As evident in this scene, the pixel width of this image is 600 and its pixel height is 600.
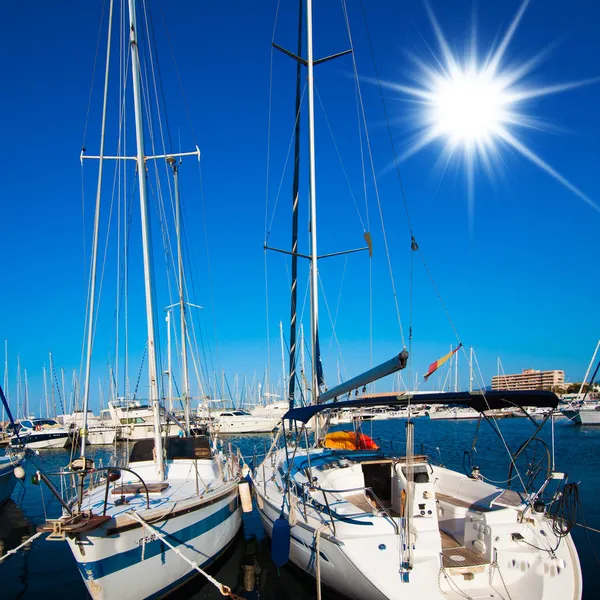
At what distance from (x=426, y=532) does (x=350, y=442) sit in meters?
8.49

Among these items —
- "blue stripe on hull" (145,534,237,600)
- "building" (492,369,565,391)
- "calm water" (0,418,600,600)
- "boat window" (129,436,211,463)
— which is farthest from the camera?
"building" (492,369,565,391)

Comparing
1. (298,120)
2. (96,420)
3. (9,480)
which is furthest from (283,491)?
(96,420)

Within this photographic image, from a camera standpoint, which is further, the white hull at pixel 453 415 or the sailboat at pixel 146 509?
the white hull at pixel 453 415

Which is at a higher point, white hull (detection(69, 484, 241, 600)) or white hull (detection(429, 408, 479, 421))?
white hull (detection(69, 484, 241, 600))

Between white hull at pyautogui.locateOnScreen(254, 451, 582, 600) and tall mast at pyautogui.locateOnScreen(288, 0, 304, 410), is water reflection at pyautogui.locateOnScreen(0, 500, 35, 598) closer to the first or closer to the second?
white hull at pyautogui.locateOnScreen(254, 451, 582, 600)

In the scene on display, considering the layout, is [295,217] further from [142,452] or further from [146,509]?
[146,509]

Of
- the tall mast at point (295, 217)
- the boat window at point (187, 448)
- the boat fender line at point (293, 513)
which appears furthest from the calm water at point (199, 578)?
the tall mast at point (295, 217)

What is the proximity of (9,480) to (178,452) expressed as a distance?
436 inches

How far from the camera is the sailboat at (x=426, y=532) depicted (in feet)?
25.9

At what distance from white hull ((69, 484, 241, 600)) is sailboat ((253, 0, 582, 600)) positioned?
186cm

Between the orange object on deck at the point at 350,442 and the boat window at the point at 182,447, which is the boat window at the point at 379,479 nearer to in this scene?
the orange object on deck at the point at 350,442

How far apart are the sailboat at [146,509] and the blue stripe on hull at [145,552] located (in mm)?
17

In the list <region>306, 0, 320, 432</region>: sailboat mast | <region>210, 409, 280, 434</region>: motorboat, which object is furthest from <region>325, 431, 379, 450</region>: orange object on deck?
<region>210, 409, 280, 434</region>: motorboat

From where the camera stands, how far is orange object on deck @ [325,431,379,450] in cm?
1627
